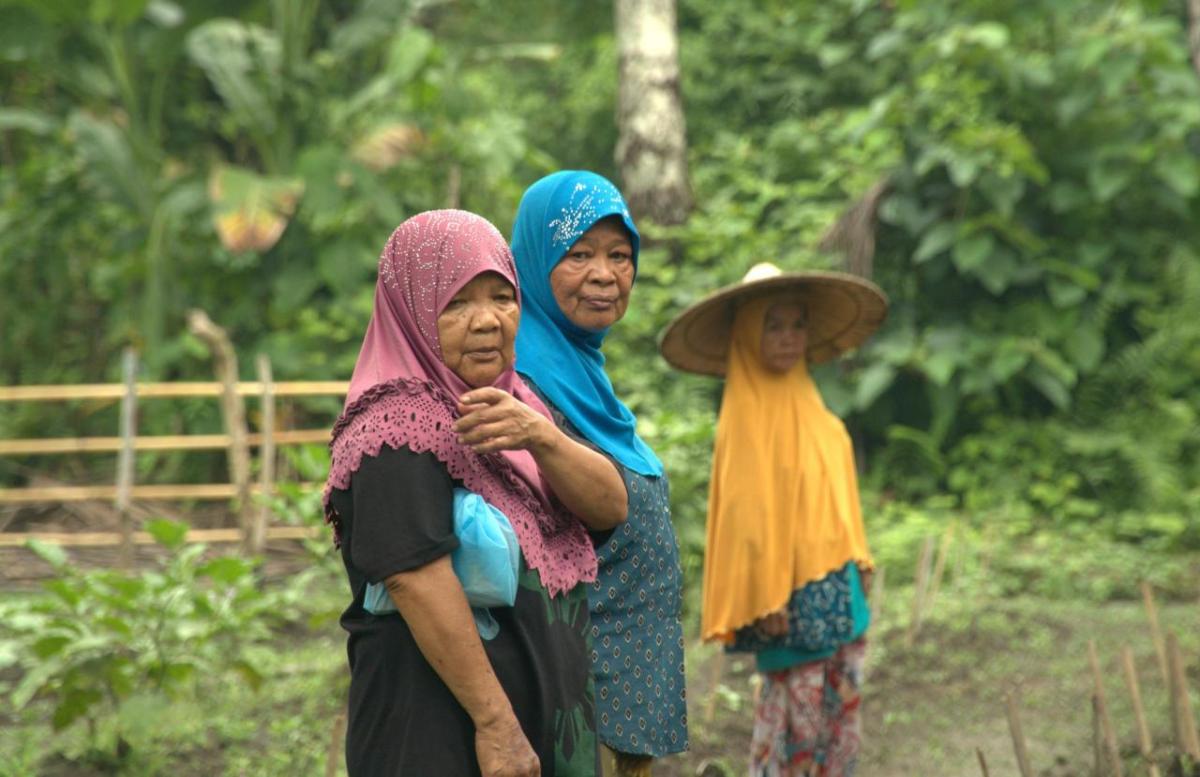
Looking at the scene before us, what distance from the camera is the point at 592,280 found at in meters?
2.66

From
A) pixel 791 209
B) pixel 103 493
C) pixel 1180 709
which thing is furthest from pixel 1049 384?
pixel 103 493

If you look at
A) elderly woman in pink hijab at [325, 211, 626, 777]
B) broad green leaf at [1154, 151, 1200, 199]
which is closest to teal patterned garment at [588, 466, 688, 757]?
elderly woman in pink hijab at [325, 211, 626, 777]

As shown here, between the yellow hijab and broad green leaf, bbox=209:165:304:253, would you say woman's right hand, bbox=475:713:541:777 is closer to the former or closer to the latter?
the yellow hijab

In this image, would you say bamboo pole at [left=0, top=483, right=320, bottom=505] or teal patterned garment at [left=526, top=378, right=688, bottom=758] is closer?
teal patterned garment at [left=526, top=378, right=688, bottom=758]

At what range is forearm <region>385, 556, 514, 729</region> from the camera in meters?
1.88

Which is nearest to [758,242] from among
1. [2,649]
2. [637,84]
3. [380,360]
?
[637,84]

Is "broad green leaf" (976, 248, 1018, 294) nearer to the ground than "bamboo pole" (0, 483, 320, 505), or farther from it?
farther from it

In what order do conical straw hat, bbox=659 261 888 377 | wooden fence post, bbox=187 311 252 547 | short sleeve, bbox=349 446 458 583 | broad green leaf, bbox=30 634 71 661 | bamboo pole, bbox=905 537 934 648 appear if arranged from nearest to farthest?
short sleeve, bbox=349 446 458 583
broad green leaf, bbox=30 634 71 661
conical straw hat, bbox=659 261 888 377
bamboo pole, bbox=905 537 934 648
wooden fence post, bbox=187 311 252 547

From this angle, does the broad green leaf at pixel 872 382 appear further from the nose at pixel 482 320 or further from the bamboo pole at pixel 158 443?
the nose at pixel 482 320

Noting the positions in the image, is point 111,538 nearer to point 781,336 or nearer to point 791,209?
point 791,209

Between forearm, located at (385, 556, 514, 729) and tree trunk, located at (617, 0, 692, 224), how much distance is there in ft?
19.8

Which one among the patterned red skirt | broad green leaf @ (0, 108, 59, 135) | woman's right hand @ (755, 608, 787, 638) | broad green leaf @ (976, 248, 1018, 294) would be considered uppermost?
broad green leaf @ (0, 108, 59, 135)

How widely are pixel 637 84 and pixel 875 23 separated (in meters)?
2.70

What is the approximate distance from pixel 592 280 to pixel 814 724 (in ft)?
5.62
